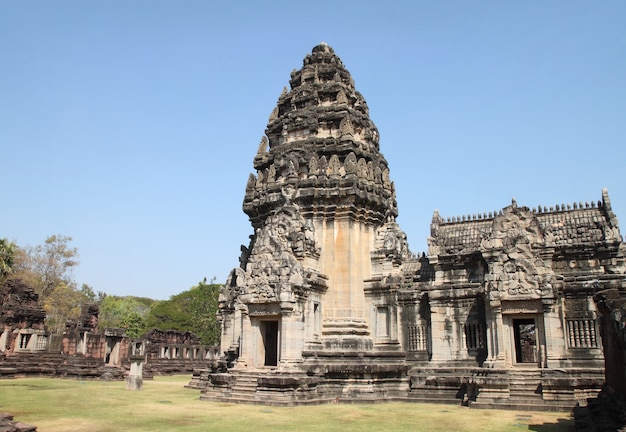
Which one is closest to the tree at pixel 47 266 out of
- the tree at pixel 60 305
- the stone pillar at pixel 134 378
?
the tree at pixel 60 305

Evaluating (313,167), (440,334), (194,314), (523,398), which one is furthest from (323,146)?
(194,314)

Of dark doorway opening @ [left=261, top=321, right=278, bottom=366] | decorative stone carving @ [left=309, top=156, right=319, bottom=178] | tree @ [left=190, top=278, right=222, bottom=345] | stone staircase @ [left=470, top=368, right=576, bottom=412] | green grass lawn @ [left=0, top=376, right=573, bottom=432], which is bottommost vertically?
green grass lawn @ [left=0, top=376, right=573, bottom=432]

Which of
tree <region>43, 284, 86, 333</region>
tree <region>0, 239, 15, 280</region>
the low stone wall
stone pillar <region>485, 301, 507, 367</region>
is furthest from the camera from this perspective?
tree <region>43, 284, 86, 333</region>

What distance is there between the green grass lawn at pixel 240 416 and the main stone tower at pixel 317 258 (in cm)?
148

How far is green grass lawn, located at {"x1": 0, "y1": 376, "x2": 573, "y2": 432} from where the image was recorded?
13.7 m

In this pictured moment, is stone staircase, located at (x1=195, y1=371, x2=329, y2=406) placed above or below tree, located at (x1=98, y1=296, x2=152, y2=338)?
below

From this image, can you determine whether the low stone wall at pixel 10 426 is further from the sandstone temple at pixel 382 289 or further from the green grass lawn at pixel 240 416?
the sandstone temple at pixel 382 289

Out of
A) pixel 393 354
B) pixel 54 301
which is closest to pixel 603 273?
pixel 393 354

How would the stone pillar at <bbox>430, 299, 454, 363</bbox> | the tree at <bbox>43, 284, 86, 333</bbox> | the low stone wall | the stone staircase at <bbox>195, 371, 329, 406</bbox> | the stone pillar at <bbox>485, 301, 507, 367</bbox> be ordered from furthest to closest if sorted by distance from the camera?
the tree at <bbox>43, 284, 86, 333</bbox>
the stone pillar at <bbox>430, 299, 454, 363</bbox>
the stone pillar at <bbox>485, 301, 507, 367</bbox>
the stone staircase at <bbox>195, 371, 329, 406</bbox>
the low stone wall

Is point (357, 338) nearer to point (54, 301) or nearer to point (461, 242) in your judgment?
point (461, 242)

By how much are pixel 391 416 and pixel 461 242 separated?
9407 mm

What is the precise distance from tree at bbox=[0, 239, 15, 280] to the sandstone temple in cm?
2772

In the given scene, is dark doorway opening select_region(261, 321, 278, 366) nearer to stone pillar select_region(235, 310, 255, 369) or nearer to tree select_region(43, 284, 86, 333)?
stone pillar select_region(235, 310, 255, 369)

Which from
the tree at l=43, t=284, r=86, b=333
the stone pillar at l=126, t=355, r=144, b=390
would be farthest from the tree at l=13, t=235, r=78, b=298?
the stone pillar at l=126, t=355, r=144, b=390
